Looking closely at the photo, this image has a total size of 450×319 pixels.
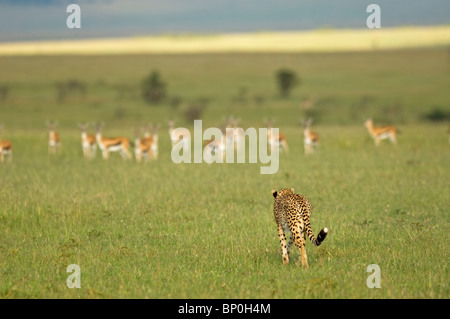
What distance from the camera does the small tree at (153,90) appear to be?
52.2m

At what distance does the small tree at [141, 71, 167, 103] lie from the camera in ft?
171

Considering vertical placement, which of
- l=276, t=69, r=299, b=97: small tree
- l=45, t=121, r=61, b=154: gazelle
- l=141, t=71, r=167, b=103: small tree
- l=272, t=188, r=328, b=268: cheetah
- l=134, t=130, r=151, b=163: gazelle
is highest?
l=276, t=69, r=299, b=97: small tree

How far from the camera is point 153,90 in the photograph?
53.1 meters

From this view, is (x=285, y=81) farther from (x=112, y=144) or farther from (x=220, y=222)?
(x=220, y=222)

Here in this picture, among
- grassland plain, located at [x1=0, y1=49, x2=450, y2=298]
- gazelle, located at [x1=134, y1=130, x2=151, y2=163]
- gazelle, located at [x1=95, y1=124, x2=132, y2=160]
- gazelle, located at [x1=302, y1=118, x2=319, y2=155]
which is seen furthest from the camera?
gazelle, located at [x1=302, y1=118, x2=319, y2=155]

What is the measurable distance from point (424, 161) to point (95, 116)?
2697cm

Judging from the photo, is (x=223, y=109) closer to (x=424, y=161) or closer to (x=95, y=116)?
(x=95, y=116)

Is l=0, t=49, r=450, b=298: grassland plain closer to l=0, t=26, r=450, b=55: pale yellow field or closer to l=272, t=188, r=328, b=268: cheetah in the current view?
l=272, t=188, r=328, b=268: cheetah

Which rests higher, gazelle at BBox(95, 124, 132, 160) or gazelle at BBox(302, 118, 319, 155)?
gazelle at BBox(302, 118, 319, 155)

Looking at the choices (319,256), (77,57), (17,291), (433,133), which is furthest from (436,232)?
(77,57)

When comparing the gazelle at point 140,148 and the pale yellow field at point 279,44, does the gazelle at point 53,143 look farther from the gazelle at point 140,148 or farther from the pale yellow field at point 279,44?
the pale yellow field at point 279,44

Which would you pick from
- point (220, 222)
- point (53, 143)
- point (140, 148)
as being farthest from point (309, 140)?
point (220, 222)

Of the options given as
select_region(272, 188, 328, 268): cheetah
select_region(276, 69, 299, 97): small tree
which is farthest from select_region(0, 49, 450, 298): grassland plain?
select_region(276, 69, 299, 97): small tree

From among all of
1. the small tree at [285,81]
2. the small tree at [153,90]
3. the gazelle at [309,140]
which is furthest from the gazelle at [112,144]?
the small tree at [285,81]
